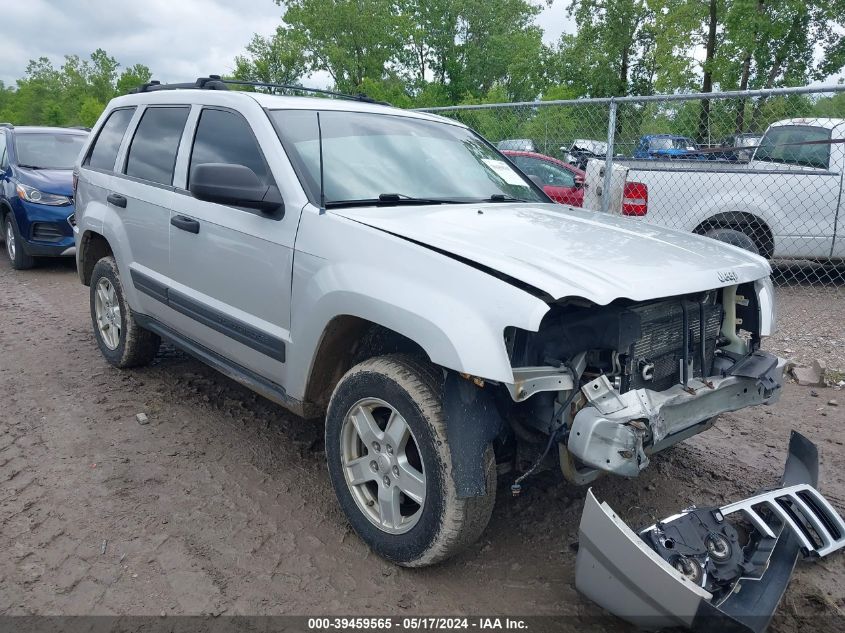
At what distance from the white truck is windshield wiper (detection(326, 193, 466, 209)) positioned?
Answer: 4296mm

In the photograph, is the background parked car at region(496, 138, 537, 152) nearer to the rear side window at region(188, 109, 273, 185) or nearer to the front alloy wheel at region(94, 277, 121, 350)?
the front alloy wheel at region(94, 277, 121, 350)

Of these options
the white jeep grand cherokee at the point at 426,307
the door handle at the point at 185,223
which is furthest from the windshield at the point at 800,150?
the door handle at the point at 185,223

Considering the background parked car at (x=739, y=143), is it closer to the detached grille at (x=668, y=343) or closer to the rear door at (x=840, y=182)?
the rear door at (x=840, y=182)

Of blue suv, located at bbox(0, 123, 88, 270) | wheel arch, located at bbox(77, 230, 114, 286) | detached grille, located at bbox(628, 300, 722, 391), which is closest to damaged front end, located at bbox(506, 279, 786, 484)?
detached grille, located at bbox(628, 300, 722, 391)

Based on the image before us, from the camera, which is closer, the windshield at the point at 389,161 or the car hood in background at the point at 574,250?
the car hood in background at the point at 574,250

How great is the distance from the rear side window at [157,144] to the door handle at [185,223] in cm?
33

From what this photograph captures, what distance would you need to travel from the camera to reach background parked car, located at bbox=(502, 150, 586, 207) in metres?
8.96

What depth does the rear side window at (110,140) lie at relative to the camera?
4770mm

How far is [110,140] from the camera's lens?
16.1 ft

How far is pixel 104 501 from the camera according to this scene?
327cm

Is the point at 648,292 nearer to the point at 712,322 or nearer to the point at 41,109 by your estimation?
the point at 712,322

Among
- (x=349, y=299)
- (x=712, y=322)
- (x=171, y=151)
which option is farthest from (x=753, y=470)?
(x=171, y=151)

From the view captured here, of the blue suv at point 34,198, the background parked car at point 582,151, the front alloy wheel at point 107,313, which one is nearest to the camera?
the front alloy wheel at point 107,313

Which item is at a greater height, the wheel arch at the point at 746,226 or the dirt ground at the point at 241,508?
the wheel arch at the point at 746,226
